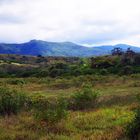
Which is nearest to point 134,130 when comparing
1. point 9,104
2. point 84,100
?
point 9,104

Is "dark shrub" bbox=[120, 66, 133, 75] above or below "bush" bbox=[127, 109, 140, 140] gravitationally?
below

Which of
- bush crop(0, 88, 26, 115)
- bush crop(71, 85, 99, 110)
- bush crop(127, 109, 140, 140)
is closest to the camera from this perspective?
bush crop(127, 109, 140, 140)

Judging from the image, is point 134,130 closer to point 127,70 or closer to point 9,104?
point 9,104

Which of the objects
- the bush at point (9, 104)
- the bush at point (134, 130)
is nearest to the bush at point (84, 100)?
the bush at point (9, 104)

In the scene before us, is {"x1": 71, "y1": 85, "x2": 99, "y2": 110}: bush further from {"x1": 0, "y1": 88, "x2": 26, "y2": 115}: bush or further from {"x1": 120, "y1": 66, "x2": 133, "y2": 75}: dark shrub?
{"x1": 120, "y1": 66, "x2": 133, "y2": 75}: dark shrub

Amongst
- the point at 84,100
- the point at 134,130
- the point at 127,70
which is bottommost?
the point at 127,70

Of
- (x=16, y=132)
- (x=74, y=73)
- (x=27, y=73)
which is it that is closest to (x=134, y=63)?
(x=74, y=73)

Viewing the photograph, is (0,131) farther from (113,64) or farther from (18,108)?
(113,64)

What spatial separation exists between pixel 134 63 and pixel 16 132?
43167mm

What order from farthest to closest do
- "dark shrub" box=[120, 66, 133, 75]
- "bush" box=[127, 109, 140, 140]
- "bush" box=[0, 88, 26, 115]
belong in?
1. "dark shrub" box=[120, 66, 133, 75]
2. "bush" box=[0, 88, 26, 115]
3. "bush" box=[127, 109, 140, 140]

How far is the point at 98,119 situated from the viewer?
583 inches

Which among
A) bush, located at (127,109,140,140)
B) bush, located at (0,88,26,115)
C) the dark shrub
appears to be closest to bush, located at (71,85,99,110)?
bush, located at (0,88,26,115)

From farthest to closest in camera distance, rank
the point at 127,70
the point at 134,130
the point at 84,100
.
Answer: the point at 127,70, the point at 84,100, the point at 134,130

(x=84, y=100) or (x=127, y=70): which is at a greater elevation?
(x=84, y=100)
